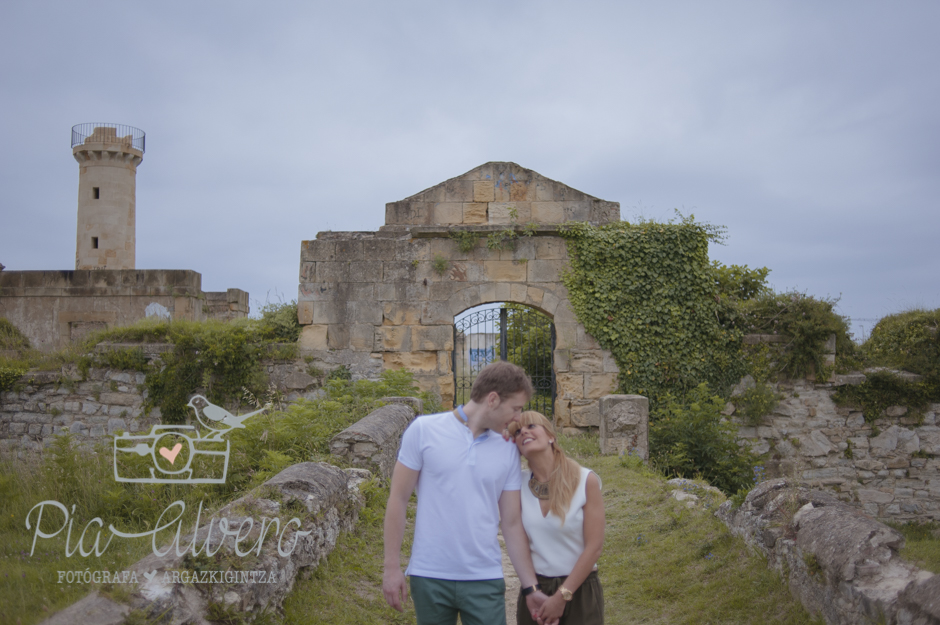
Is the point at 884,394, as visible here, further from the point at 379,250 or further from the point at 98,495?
the point at 98,495

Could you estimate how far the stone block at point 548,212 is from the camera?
12102 millimetres

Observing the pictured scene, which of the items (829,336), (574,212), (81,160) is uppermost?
(81,160)

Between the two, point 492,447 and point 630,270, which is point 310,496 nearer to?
point 492,447

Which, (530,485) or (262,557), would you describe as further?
(262,557)

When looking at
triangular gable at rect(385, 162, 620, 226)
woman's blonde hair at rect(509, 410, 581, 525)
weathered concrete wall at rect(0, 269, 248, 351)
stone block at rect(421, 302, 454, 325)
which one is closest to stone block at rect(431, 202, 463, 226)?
triangular gable at rect(385, 162, 620, 226)

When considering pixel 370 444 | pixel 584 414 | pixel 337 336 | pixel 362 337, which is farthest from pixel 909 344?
pixel 370 444

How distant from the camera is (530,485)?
303 cm

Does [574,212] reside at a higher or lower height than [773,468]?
higher

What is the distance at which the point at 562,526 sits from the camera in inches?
113

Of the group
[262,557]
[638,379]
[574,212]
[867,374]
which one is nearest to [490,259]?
[574,212]

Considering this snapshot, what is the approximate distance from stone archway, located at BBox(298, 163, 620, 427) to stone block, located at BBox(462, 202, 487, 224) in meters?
0.17

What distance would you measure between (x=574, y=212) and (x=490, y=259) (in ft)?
5.72

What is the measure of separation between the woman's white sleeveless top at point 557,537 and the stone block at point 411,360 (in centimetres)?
896

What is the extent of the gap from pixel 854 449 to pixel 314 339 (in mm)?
9390
